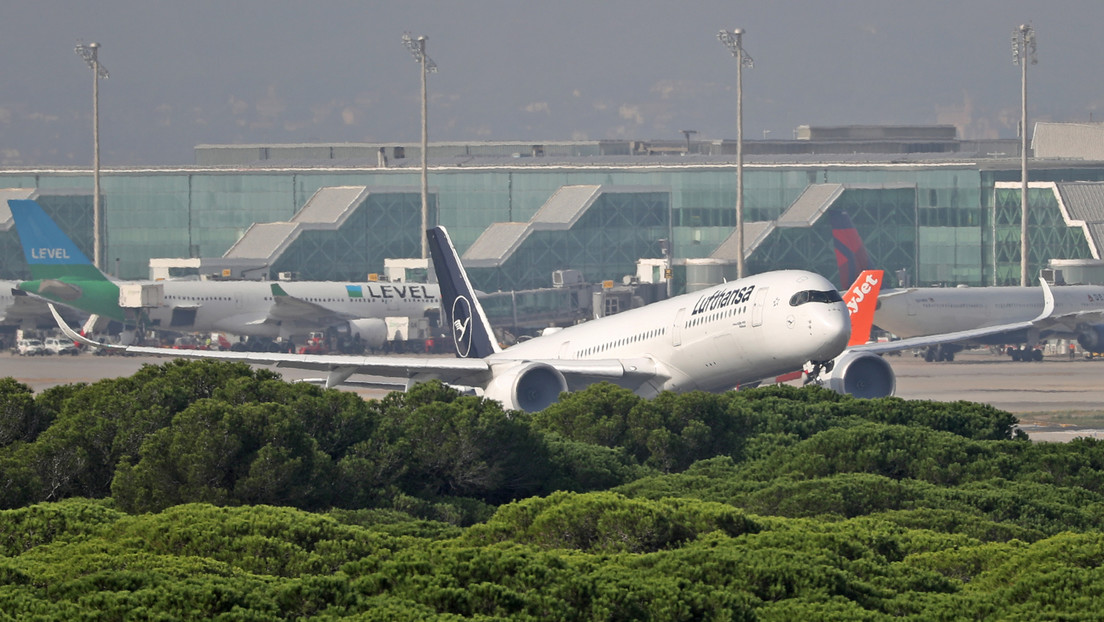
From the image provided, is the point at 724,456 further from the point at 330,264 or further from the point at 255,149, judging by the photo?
the point at 255,149

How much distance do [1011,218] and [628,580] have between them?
122 meters

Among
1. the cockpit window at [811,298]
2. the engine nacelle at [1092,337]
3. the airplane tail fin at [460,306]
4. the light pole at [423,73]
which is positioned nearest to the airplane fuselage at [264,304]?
the light pole at [423,73]

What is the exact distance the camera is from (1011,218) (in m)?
136

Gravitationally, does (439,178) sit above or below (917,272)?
above

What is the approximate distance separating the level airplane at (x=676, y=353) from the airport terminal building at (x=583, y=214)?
76024 mm

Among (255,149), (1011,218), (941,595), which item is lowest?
(941,595)

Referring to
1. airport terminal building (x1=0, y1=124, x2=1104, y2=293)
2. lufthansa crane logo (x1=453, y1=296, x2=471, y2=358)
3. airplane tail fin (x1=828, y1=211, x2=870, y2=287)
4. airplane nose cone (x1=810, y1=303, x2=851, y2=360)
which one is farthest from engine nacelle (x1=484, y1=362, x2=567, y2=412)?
airport terminal building (x1=0, y1=124, x2=1104, y2=293)

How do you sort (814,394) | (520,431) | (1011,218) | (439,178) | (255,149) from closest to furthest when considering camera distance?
(520,431) → (814,394) → (1011,218) → (439,178) → (255,149)

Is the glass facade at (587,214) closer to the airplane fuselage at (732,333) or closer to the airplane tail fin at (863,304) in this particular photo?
the airplane tail fin at (863,304)

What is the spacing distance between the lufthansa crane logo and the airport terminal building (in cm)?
6758

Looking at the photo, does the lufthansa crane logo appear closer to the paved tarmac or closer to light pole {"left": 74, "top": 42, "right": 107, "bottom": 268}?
the paved tarmac

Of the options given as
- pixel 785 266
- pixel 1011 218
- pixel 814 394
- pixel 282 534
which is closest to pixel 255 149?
pixel 785 266

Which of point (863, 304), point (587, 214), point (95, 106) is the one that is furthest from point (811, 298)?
point (587, 214)

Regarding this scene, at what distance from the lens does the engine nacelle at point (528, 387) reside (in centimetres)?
4372
